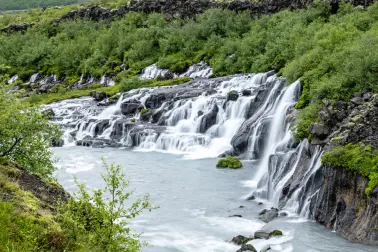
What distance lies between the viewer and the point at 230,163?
38719 mm

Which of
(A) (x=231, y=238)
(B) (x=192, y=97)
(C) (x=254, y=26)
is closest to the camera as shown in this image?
(A) (x=231, y=238)

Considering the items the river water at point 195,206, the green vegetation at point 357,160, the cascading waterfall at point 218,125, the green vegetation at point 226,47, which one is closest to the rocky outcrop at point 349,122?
the green vegetation at point 357,160

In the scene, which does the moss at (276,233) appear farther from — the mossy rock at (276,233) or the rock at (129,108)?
the rock at (129,108)

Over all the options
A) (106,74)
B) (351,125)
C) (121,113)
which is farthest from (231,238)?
(106,74)

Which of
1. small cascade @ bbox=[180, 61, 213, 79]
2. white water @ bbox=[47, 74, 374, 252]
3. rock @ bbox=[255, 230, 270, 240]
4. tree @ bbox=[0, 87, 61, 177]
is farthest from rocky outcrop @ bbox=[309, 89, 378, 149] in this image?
small cascade @ bbox=[180, 61, 213, 79]

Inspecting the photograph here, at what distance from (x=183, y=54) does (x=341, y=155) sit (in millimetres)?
61817

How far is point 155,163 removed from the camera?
42.3m

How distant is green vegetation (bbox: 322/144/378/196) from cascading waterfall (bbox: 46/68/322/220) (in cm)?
221

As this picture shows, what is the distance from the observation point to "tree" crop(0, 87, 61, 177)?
62.4 ft

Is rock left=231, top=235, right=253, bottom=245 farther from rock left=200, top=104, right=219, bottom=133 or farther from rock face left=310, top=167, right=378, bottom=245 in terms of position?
rock left=200, top=104, right=219, bottom=133

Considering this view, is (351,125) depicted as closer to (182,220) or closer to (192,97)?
(182,220)

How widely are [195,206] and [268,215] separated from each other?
5.63 m

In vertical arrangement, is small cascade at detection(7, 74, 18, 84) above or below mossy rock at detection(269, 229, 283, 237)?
above

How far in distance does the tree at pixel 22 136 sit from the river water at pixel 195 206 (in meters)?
2.90
